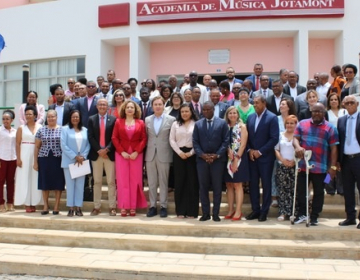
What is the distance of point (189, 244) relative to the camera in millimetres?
5852

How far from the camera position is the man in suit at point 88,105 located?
8.12 metres

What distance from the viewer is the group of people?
621 cm

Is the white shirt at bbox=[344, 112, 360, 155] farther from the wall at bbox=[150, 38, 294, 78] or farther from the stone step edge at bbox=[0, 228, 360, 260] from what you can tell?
the wall at bbox=[150, 38, 294, 78]

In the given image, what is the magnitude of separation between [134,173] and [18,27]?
1090cm

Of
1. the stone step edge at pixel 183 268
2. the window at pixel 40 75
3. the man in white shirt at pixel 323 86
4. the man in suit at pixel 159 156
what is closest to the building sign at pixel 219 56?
the window at pixel 40 75

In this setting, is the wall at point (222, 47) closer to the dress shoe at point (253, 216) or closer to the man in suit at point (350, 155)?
the man in suit at point (350, 155)

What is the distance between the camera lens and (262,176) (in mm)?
A: 6527

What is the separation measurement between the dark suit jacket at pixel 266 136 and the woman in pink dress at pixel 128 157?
6.00 ft

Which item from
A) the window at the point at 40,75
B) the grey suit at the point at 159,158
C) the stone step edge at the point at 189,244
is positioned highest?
the window at the point at 40,75

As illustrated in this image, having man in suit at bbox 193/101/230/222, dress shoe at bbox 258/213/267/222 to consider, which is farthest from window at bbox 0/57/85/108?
dress shoe at bbox 258/213/267/222

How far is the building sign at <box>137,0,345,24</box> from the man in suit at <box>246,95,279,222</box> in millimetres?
6977

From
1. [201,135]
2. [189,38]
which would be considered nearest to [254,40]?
[189,38]

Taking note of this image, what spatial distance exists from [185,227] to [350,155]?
2.62 m

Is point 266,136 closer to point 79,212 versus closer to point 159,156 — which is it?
point 159,156
